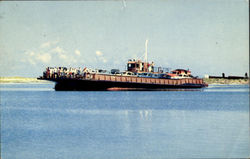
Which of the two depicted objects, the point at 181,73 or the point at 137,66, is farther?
the point at 181,73

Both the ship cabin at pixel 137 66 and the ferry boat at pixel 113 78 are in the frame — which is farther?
the ship cabin at pixel 137 66

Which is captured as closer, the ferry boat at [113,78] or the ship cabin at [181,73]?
the ferry boat at [113,78]

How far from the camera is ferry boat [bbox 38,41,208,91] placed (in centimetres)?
6781

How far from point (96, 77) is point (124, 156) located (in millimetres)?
52736

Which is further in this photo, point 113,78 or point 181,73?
point 181,73

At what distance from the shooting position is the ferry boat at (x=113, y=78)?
67812 mm

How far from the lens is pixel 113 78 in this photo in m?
70.4

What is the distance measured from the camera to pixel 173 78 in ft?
269

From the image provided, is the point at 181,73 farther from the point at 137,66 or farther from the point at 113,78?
the point at 113,78

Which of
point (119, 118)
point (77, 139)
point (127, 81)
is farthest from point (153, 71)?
point (77, 139)

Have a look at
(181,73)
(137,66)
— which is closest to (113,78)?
(137,66)

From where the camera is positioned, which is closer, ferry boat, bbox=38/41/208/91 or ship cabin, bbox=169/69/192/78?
ferry boat, bbox=38/41/208/91

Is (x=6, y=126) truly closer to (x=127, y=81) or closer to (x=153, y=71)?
(x=127, y=81)

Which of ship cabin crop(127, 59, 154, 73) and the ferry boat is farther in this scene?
ship cabin crop(127, 59, 154, 73)
